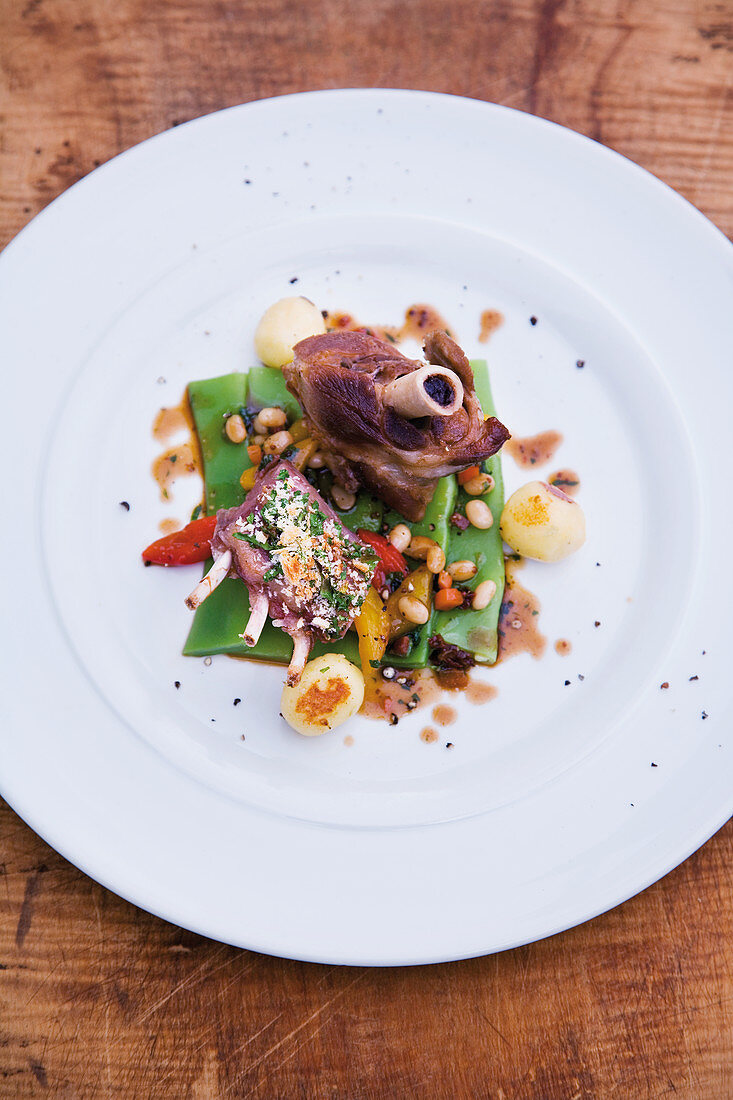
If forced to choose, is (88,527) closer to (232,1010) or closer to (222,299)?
(222,299)

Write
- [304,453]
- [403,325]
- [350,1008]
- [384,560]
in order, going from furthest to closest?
[403,325] → [304,453] → [384,560] → [350,1008]

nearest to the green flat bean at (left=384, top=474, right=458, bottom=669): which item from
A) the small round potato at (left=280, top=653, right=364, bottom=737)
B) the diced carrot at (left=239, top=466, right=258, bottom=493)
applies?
the small round potato at (left=280, top=653, right=364, bottom=737)

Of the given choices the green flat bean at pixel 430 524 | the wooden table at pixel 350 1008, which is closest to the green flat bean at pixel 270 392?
the green flat bean at pixel 430 524

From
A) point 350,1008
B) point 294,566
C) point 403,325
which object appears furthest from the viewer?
point 403,325

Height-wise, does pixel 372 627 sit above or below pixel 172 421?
below

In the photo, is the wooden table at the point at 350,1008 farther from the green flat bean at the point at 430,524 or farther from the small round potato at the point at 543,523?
the small round potato at the point at 543,523

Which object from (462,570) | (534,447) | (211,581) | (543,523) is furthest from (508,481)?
(211,581)

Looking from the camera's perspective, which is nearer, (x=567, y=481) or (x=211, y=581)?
(x=211, y=581)

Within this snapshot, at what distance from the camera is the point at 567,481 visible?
4625 mm

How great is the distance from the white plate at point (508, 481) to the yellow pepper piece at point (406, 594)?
0.54m

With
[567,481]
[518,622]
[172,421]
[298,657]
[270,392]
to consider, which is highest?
[270,392]

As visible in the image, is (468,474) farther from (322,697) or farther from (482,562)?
(322,697)

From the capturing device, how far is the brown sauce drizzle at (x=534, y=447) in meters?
4.64

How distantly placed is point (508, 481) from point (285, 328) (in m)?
1.60
